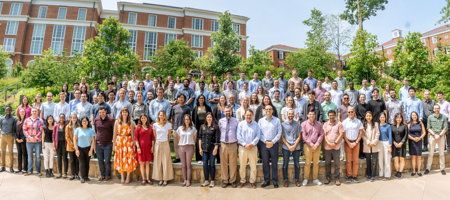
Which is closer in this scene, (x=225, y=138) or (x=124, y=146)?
(x=225, y=138)

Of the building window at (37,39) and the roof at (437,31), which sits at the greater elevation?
the roof at (437,31)

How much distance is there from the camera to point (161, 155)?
23.1ft

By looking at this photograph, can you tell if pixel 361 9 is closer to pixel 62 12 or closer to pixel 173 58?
pixel 173 58

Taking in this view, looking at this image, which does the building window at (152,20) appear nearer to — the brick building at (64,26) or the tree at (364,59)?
the brick building at (64,26)

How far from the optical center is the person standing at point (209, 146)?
686 centimetres

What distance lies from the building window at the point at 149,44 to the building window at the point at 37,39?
14.6 metres

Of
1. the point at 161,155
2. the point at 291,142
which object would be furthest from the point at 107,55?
the point at 291,142

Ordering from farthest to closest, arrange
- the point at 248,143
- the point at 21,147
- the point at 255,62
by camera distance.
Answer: the point at 255,62, the point at 21,147, the point at 248,143

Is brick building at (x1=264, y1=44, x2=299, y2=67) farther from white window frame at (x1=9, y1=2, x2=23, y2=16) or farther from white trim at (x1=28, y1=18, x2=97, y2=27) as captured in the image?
white window frame at (x1=9, y1=2, x2=23, y2=16)

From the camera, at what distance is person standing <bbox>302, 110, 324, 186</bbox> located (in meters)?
6.96

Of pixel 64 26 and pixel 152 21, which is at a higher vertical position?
pixel 152 21

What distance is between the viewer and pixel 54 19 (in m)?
42.6

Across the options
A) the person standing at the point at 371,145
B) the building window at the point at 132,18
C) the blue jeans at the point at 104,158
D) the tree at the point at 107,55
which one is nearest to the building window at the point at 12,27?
the building window at the point at 132,18

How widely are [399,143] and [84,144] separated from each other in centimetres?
792
